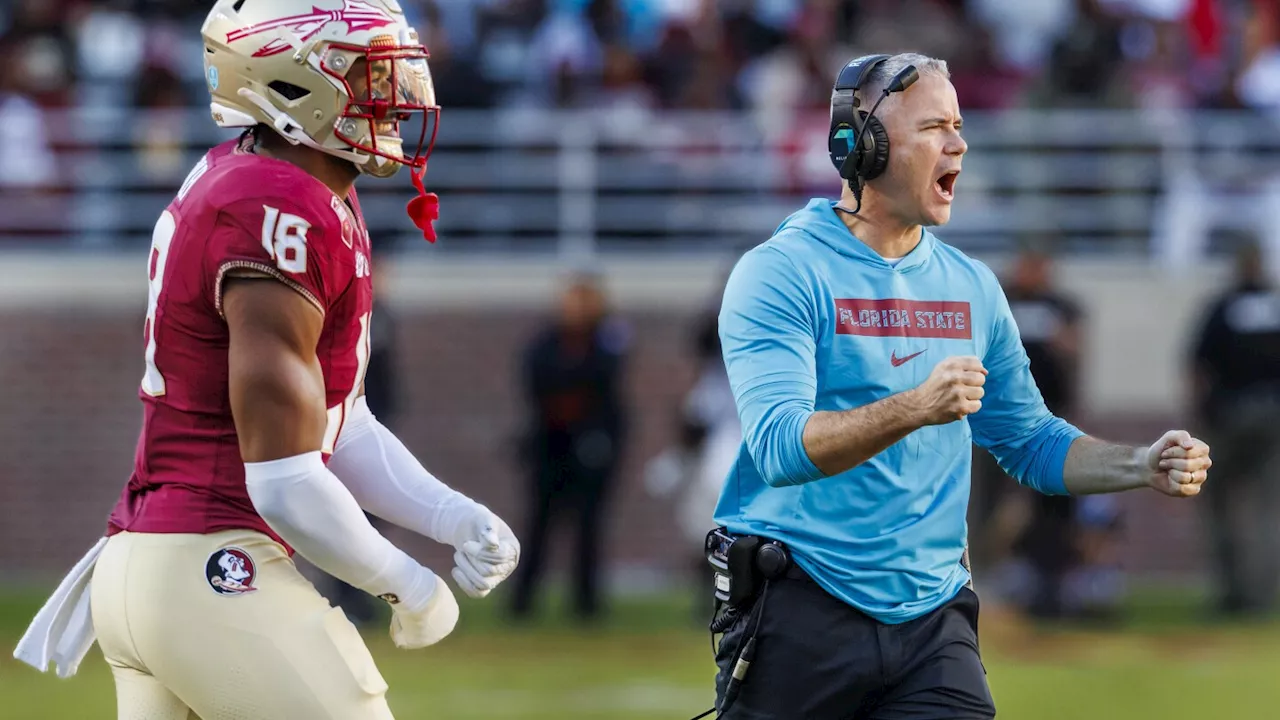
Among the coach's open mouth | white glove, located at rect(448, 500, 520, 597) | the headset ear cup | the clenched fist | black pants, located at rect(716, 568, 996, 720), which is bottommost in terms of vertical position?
black pants, located at rect(716, 568, 996, 720)

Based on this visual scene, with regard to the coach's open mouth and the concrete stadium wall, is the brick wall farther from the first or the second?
the coach's open mouth

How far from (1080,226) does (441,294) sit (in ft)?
16.9

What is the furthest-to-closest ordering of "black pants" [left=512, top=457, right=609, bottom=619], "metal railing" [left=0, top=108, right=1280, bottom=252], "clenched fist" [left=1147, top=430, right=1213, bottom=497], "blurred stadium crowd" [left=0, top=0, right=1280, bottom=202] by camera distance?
"blurred stadium crowd" [left=0, top=0, right=1280, bottom=202] < "metal railing" [left=0, top=108, right=1280, bottom=252] < "black pants" [left=512, top=457, right=609, bottom=619] < "clenched fist" [left=1147, top=430, right=1213, bottom=497]

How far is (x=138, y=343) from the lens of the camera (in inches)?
583

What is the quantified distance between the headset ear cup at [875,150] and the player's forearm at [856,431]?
72 cm

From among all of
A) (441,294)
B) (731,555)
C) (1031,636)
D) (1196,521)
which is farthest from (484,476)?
(731,555)

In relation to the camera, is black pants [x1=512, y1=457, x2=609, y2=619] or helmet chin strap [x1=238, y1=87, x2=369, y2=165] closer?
helmet chin strap [x1=238, y1=87, x2=369, y2=165]

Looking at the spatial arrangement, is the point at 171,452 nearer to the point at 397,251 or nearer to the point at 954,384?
the point at 954,384

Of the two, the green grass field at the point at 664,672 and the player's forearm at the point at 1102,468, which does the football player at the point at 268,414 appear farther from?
the green grass field at the point at 664,672

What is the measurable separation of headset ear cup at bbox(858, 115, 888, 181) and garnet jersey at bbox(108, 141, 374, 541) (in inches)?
47.1

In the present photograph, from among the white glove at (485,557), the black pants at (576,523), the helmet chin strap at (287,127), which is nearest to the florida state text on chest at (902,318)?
the white glove at (485,557)

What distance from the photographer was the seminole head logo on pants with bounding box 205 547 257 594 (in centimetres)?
389

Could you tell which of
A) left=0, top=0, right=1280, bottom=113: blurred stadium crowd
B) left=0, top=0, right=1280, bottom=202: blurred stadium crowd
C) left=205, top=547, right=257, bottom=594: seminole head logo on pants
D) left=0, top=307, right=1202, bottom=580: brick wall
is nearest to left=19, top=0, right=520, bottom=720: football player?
left=205, top=547, right=257, bottom=594: seminole head logo on pants

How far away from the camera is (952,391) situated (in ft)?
12.3
